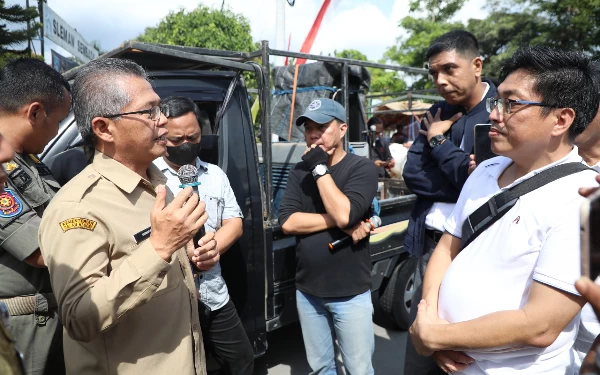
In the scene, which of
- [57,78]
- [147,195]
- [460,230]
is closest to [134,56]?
[57,78]

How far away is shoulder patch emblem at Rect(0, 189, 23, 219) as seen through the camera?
5.74 feet

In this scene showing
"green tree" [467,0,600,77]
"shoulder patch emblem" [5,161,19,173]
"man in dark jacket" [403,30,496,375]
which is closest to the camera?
"shoulder patch emblem" [5,161,19,173]

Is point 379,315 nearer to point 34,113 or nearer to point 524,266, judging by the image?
point 524,266

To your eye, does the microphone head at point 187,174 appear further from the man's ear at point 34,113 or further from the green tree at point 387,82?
the green tree at point 387,82

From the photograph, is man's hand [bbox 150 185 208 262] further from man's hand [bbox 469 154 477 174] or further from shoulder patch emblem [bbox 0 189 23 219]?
man's hand [bbox 469 154 477 174]

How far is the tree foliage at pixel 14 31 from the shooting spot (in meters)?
8.02

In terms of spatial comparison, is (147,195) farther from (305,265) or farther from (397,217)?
(397,217)

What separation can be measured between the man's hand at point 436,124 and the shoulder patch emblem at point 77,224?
1730 millimetres

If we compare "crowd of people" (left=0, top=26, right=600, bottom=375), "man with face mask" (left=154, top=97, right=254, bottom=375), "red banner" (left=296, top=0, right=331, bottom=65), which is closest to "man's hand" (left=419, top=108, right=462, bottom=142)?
"crowd of people" (left=0, top=26, right=600, bottom=375)

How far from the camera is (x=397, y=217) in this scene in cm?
405

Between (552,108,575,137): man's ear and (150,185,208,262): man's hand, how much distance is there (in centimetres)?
123

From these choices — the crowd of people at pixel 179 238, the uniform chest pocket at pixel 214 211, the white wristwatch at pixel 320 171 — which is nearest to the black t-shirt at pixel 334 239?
the white wristwatch at pixel 320 171

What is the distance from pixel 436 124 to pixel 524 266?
1.24m

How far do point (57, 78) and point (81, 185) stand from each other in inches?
37.1
